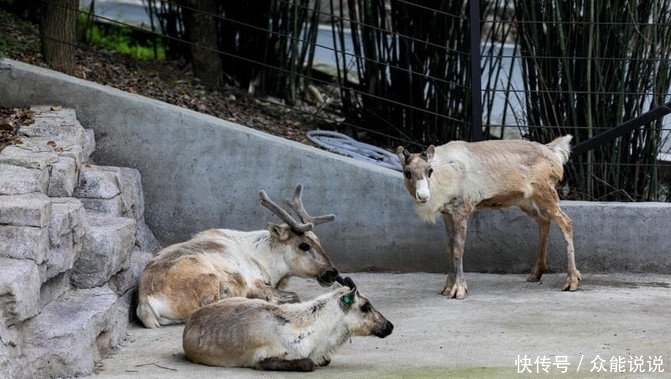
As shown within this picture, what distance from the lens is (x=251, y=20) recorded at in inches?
416

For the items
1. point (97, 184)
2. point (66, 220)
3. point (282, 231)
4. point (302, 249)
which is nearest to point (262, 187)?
point (282, 231)

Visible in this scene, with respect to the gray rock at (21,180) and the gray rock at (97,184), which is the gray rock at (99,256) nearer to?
the gray rock at (21,180)

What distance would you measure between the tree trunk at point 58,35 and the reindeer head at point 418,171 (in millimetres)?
2923

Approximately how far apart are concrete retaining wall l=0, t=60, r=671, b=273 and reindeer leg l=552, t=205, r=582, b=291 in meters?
0.50

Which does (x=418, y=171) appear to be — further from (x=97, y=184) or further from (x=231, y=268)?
(x=97, y=184)

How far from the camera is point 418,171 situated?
24.5ft

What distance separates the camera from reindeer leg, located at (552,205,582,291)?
7.72 meters

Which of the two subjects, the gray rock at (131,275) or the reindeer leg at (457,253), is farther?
the reindeer leg at (457,253)

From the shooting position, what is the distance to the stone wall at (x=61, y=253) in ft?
17.4

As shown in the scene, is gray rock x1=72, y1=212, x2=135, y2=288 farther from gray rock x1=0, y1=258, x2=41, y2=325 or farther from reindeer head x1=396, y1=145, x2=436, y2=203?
reindeer head x1=396, y1=145, x2=436, y2=203

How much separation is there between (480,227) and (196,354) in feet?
10.5

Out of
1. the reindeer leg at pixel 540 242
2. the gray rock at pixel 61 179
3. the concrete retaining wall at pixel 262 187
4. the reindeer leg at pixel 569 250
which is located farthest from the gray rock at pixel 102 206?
the reindeer leg at pixel 569 250

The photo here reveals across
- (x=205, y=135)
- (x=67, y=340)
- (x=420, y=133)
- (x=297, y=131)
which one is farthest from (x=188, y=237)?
(x=67, y=340)

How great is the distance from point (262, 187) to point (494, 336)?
2.65m
